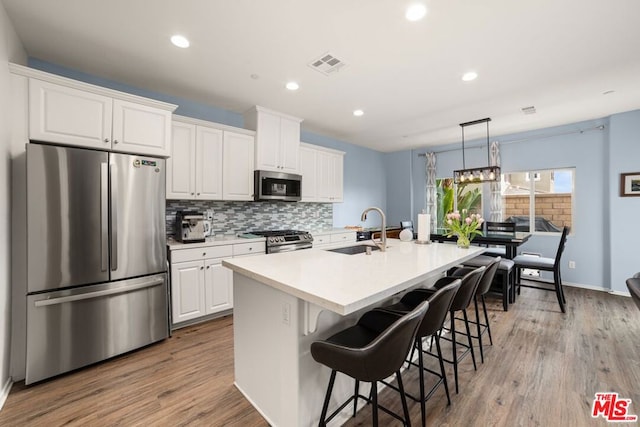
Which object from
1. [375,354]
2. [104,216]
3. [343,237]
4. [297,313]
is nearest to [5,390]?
[104,216]

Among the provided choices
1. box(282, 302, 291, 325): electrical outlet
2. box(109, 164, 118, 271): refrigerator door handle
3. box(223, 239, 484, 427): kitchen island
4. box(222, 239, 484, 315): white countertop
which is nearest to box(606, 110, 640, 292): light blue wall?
box(222, 239, 484, 315): white countertop

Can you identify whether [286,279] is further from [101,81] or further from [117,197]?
[101,81]

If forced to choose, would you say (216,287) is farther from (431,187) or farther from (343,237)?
(431,187)

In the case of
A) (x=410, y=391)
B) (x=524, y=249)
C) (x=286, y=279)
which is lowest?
(x=410, y=391)

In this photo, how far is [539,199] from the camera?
510 centimetres

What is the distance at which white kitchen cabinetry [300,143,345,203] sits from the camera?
4543 mm

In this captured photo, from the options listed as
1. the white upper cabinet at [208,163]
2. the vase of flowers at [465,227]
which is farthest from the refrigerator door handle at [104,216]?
the vase of flowers at [465,227]

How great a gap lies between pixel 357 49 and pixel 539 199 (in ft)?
15.4

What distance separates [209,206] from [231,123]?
1264 mm

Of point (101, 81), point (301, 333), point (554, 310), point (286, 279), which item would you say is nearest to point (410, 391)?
point (301, 333)

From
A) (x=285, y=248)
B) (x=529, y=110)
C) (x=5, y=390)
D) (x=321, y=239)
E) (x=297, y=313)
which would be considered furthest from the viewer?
(x=321, y=239)

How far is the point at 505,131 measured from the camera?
16.6ft

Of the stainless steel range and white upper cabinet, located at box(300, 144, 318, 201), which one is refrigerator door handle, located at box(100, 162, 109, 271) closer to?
the stainless steel range

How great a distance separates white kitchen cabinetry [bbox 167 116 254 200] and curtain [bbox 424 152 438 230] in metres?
4.19
